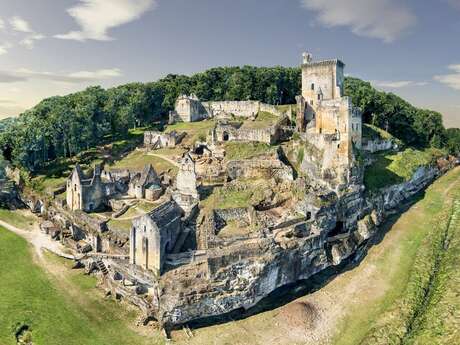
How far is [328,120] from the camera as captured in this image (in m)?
54.9

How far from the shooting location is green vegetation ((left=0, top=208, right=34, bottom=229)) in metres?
50.5

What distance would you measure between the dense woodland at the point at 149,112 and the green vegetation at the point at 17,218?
35.8ft

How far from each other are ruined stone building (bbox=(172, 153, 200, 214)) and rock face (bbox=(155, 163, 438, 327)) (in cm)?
932

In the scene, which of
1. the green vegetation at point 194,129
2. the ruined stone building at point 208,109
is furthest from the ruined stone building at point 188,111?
the green vegetation at point 194,129

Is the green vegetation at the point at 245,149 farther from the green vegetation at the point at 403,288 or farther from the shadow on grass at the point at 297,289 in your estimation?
the green vegetation at the point at 403,288

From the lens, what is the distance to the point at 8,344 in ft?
97.4

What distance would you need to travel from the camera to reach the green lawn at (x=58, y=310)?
31.1 meters

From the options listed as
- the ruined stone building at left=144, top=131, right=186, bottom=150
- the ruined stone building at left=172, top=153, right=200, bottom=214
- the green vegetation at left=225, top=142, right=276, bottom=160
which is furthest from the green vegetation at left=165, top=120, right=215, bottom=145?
the ruined stone building at left=172, top=153, right=200, bottom=214

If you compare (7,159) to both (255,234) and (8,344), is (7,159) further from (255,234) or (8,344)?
(255,234)

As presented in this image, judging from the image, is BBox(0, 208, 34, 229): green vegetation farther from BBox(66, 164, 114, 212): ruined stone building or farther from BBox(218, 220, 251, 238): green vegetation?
BBox(218, 220, 251, 238): green vegetation

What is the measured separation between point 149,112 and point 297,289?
5834 centimetres

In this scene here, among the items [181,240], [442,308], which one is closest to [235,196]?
[181,240]

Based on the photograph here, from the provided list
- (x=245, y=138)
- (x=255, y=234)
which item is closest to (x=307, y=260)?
→ (x=255, y=234)

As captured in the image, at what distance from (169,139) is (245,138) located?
50.4ft
